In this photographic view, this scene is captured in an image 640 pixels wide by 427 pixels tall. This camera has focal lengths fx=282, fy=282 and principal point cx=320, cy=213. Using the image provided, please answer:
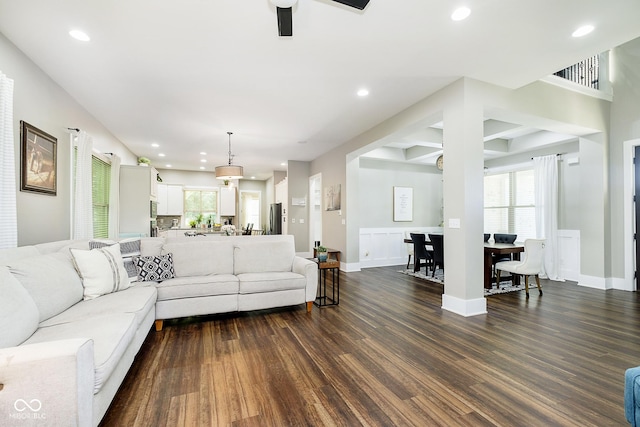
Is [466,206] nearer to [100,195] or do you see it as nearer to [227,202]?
[100,195]

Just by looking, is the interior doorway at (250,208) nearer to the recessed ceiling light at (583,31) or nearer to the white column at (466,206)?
the white column at (466,206)

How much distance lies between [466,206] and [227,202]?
8783 mm

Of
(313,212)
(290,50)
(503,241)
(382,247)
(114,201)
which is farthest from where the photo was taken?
(313,212)

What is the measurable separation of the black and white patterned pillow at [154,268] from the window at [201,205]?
7053 millimetres

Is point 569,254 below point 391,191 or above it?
below

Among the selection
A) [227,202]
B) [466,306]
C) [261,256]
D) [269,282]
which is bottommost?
[466,306]

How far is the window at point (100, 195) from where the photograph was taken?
15.4 ft

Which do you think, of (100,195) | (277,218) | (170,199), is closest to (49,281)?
(100,195)

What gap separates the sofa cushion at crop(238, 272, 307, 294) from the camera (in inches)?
132

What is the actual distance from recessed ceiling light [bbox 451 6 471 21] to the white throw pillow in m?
3.84

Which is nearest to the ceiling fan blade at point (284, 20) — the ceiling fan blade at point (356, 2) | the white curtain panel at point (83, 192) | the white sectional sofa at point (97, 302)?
the ceiling fan blade at point (356, 2)

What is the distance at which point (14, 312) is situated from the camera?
1589mm

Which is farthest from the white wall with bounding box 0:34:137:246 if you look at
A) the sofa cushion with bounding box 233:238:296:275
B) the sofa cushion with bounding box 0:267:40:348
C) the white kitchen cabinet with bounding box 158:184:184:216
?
the white kitchen cabinet with bounding box 158:184:184:216

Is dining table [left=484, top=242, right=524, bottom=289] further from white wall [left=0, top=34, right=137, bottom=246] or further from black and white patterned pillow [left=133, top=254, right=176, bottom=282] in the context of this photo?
white wall [left=0, top=34, right=137, bottom=246]
